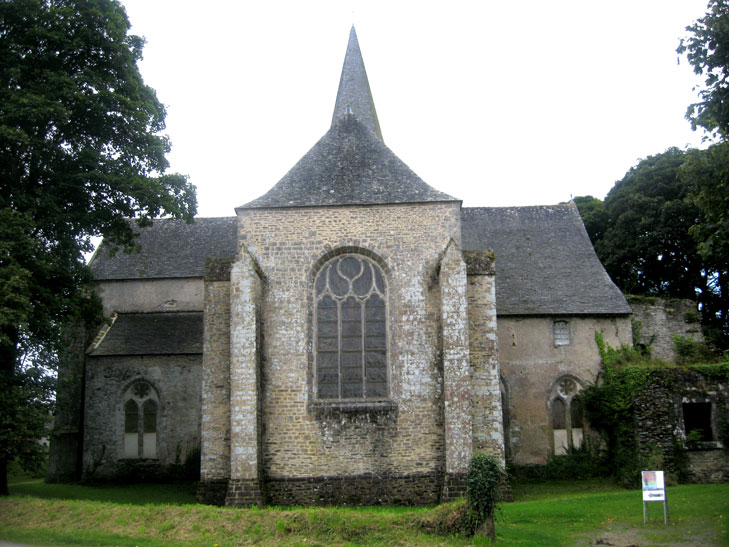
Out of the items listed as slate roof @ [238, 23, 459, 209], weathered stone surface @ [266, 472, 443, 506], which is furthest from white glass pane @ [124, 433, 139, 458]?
slate roof @ [238, 23, 459, 209]

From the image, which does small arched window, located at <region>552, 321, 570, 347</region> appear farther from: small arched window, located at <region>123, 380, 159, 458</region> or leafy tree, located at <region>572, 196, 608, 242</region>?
leafy tree, located at <region>572, 196, 608, 242</region>

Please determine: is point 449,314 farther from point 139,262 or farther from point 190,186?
point 139,262

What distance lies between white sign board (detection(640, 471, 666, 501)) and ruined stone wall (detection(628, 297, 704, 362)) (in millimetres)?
14258

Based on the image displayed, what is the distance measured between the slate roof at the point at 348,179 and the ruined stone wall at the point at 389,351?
1.07 ft

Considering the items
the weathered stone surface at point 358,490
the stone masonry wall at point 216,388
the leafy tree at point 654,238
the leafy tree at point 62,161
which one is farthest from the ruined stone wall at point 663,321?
the leafy tree at point 62,161

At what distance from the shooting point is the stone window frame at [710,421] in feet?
68.4


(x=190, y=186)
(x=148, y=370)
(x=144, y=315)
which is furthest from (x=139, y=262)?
(x=190, y=186)

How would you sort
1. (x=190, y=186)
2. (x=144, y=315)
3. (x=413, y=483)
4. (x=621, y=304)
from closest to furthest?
(x=413, y=483) → (x=190, y=186) → (x=621, y=304) → (x=144, y=315)

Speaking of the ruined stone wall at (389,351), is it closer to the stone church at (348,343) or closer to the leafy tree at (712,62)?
the stone church at (348,343)

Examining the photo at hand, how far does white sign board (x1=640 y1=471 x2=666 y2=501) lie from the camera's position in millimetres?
13805

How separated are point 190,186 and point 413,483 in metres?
11.1

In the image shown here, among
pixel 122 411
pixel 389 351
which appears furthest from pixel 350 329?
pixel 122 411

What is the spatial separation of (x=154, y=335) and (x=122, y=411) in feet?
9.93

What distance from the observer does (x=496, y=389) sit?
18.7 metres
